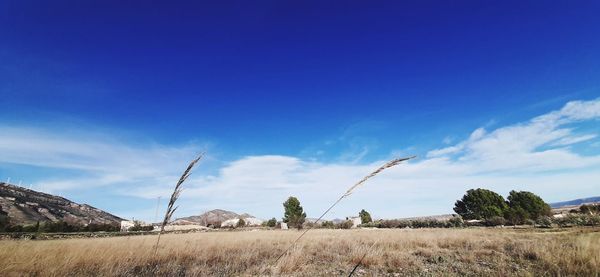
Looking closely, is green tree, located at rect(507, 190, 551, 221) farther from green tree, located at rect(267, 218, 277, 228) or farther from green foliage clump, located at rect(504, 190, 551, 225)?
green tree, located at rect(267, 218, 277, 228)

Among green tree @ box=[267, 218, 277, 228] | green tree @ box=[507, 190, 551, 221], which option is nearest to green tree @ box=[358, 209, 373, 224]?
green tree @ box=[267, 218, 277, 228]

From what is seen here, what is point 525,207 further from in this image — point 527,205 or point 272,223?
point 272,223

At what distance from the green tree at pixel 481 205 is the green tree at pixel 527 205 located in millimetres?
2194

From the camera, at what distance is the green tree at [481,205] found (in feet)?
Answer: 145

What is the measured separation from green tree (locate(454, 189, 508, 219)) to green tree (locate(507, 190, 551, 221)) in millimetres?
2194

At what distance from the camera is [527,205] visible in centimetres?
3888

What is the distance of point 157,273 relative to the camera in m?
5.75

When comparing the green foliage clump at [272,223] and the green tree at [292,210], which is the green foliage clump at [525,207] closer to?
the green tree at [292,210]

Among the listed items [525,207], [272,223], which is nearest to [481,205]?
[525,207]

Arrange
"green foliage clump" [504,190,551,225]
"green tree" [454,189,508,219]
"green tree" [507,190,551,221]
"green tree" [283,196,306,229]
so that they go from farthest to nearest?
"green tree" [283,196,306,229], "green tree" [454,189,508,219], "green tree" [507,190,551,221], "green foliage clump" [504,190,551,225]

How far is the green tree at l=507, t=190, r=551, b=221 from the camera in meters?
35.2

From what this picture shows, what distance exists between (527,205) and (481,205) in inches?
344

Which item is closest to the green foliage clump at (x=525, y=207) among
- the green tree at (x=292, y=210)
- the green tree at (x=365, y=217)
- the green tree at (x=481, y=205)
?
the green tree at (x=481, y=205)

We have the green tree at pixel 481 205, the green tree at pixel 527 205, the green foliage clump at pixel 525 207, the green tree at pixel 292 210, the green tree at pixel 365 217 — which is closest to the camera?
the green foliage clump at pixel 525 207
